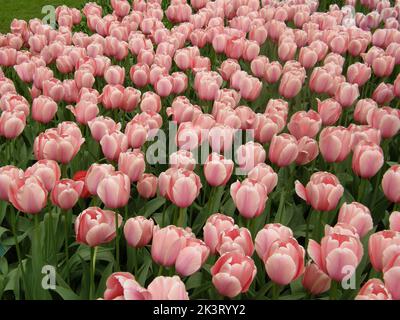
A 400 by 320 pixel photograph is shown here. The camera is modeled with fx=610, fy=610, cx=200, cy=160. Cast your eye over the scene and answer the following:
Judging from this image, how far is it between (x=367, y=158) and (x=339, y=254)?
894mm

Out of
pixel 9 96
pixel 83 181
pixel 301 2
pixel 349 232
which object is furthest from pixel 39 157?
pixel 301 2

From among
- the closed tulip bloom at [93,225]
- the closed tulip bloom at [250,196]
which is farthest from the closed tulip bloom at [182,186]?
the closed tulip bloom at [93,225]

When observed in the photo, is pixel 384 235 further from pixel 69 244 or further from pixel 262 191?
pixel 69 244

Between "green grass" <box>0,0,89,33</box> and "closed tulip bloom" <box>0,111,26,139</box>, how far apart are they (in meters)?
6.88

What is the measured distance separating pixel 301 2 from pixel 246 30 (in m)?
1.08

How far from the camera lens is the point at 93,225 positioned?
2.12m

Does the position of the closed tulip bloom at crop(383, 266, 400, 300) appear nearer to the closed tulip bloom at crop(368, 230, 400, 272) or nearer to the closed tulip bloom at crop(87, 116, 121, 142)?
the closed tulip bloom at crop(368, 230, 400, 272)

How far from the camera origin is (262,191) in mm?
2307

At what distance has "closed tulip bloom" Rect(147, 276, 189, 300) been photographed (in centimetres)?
167

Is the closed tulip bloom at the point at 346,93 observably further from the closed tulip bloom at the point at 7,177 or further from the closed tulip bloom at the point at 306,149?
the closed tulip bloom at the point at 7,177

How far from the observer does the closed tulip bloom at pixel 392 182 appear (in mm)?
2494

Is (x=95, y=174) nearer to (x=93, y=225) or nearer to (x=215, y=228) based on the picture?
(x=93, y=225)

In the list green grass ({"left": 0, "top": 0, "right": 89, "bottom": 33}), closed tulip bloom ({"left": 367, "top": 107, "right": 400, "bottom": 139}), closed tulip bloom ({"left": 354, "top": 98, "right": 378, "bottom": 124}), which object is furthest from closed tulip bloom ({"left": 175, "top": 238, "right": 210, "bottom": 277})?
green grass ({"left": 0, "top": 0, "right": 89, "bottom": 33})

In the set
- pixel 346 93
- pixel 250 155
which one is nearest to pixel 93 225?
pixel 250 155
